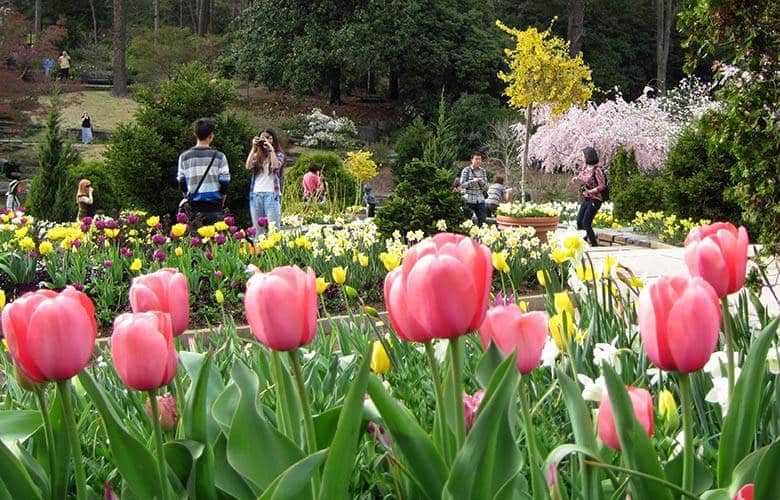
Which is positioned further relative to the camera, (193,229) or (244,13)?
(244,13)

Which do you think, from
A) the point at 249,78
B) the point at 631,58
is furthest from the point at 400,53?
the point at 631,58

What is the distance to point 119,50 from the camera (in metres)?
31.0

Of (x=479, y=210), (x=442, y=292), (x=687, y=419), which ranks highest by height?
(x=442, y=292)

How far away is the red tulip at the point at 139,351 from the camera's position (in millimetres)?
886

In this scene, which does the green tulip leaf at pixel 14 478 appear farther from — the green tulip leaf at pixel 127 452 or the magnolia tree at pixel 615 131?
the magnolia tree at pixel 615 131

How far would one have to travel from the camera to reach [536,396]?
5.93 ft

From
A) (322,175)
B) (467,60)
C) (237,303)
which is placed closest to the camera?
(237,303)

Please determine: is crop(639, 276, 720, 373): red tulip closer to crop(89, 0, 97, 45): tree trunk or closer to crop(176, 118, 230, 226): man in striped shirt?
crop(176, 118, 230, 226): man in striped shirt

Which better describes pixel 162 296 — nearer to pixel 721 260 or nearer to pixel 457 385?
pixel 457 385

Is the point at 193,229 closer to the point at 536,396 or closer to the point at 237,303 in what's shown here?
the point at 237,303

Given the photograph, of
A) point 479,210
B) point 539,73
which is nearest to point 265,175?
point 479,210

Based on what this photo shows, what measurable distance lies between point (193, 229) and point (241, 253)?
1386 mm

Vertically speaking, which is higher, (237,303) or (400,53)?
(400,53)

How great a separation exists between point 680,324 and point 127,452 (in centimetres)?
61
